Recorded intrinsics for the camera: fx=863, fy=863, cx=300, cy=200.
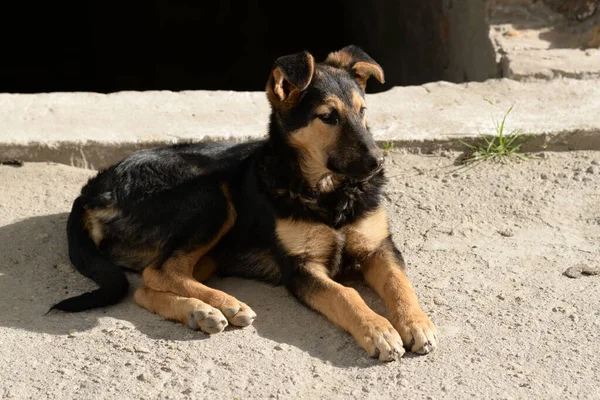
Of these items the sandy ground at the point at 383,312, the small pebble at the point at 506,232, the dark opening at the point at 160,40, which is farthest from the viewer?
the dark opening at the point at 160,40

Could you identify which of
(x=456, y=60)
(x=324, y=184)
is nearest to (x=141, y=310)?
(x=324, y=184)

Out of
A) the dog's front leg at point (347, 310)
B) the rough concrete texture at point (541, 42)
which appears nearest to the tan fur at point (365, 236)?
the dog's front leg at point (347, 310)

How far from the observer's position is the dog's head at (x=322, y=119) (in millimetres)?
4660

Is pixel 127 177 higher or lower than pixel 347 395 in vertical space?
higher

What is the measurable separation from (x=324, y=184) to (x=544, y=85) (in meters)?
3.31

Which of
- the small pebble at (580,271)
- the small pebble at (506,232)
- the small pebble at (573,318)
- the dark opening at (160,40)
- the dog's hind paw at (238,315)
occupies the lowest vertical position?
the dark opening at (160,40)

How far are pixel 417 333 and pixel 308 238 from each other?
3.02 feet

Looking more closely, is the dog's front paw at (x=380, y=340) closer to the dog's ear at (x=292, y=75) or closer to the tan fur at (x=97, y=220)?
the dog's ear at (x=292, y=75)

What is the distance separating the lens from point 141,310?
4820 mm

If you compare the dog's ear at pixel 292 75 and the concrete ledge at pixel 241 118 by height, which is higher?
the dog's ear at pixel 292 75

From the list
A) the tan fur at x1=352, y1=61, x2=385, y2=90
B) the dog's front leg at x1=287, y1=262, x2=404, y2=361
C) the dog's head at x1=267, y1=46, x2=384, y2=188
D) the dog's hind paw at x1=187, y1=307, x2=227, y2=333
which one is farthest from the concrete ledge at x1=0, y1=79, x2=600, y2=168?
the dog's hind paw at x1=187, y1=307, x2=227, y2=333

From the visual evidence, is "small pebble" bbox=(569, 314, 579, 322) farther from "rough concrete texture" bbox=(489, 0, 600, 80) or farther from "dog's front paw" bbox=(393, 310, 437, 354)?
"rough concrete texture" bbox=(489, 0, 600, 80)

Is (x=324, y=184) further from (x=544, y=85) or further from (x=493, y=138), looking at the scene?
(x=544, y=85)

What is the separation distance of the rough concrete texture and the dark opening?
229 inches
